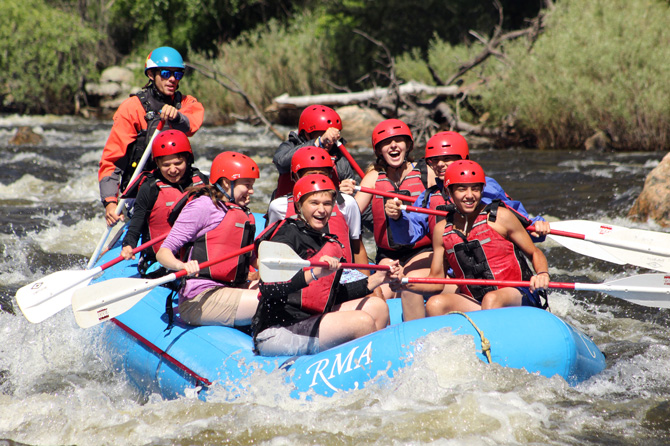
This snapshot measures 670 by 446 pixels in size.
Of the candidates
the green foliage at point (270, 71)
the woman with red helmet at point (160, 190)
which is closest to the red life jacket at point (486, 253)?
the woman with red helmet at point (160, 190)

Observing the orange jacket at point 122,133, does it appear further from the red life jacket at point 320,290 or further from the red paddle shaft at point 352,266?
the red paddle shaft at point 352,266

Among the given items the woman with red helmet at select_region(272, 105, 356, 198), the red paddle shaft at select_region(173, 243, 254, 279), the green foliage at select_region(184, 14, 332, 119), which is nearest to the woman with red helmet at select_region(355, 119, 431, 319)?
the woman with red helmet at select_region(272, 105, 356, 198)

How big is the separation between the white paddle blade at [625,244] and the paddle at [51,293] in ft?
9.39

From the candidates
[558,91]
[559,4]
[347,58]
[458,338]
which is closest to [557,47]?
[558,91]

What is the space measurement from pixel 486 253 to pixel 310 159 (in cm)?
122

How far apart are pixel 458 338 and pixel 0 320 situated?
11.8 feet

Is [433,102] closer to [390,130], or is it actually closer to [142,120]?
[142,120]

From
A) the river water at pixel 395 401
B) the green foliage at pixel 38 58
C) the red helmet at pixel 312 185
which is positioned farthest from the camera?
the green foliage at pixel 38 58

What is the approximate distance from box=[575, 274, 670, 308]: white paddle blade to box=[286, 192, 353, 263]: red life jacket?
4.80 ft

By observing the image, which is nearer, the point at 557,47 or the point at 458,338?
the point at 458,338

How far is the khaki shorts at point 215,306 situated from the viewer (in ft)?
12.9

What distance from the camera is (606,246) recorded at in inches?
176

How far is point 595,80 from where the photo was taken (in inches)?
478

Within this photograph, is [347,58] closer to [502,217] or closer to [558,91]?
[558,91]
